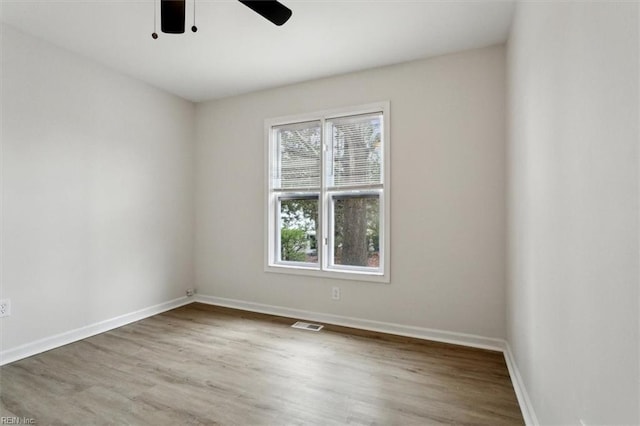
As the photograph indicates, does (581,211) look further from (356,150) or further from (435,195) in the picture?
(356,150)

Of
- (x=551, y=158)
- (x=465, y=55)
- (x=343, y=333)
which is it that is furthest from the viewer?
(x=343, y=333)

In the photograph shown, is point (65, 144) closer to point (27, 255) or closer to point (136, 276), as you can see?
point (27, 255)

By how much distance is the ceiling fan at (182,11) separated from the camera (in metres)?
1.71

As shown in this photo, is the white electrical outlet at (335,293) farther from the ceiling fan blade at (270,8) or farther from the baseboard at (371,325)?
the ceiling fan blade at (270,8)

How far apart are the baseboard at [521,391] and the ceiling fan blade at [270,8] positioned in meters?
2.57

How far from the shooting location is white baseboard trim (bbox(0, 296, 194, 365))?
2.54 metres

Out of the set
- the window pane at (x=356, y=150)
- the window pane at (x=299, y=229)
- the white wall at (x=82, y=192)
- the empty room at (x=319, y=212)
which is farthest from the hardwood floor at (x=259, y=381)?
the window pane at (x=356, y=150)

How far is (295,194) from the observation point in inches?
146

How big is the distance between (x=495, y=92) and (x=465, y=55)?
0.44 m

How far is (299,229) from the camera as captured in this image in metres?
3.74

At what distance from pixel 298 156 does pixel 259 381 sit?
7.71ft

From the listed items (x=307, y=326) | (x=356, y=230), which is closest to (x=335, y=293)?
(x=307, y=326)

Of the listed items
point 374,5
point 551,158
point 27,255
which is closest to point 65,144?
point 27,255

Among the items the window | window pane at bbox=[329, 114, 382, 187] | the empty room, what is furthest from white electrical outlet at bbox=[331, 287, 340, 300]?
window pane at bbox=[329, 114, 382, 187]
